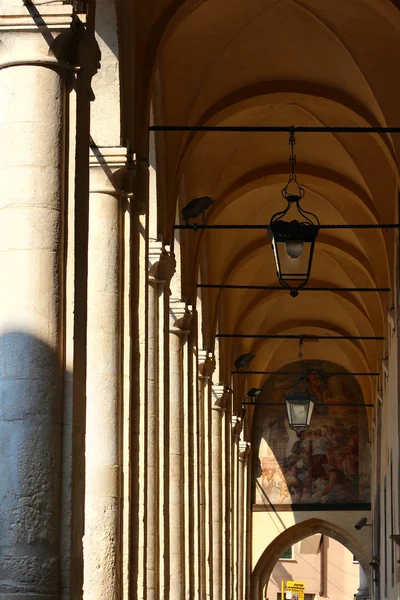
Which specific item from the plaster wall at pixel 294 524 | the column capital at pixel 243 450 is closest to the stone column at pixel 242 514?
the column capital at pixel 243 450

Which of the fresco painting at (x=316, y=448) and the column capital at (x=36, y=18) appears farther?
the fresco painting at (x=316, y=448)

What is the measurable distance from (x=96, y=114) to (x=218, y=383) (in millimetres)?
13292

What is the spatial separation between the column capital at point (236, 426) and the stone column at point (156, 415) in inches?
590

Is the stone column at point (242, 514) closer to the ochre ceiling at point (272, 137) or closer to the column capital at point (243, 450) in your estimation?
the column capital at point (243, 450)

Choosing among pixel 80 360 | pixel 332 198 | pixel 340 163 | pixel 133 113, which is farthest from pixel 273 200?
pixel 80 360

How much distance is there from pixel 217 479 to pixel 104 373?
13.1 m

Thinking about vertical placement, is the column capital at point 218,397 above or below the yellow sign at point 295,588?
above

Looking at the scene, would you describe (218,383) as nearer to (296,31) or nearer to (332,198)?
(332,198)

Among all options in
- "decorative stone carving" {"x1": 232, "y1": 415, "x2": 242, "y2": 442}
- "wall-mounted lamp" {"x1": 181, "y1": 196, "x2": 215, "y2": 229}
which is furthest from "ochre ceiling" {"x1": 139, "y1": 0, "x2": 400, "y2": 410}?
"decorative stone carving" {"x1": 232, "y1": 415, "x2": 242, "y2": 442}

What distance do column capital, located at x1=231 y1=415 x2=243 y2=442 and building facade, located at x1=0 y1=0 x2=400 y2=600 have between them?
0.85 feet

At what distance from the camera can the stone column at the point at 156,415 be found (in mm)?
13164

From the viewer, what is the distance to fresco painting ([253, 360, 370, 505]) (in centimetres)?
3553

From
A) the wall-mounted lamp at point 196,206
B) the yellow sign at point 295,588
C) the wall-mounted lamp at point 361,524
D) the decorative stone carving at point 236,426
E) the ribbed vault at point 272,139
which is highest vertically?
the ribbed vault at point 272,139

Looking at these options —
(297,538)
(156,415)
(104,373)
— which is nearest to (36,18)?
(104,373)
